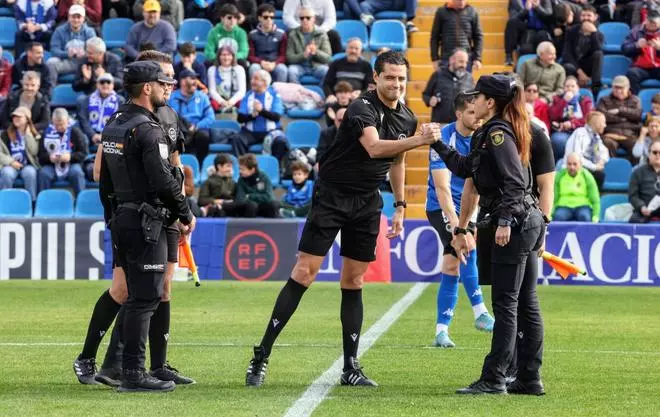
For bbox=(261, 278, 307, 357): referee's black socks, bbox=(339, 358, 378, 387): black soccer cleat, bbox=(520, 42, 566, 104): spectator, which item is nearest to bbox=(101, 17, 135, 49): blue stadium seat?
bbox=(520, 42, 566, 104): spectator

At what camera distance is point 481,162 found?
9203 mm

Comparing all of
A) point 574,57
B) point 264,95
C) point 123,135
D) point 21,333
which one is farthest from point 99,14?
point 123,135

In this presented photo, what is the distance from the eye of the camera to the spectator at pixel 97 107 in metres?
22.6

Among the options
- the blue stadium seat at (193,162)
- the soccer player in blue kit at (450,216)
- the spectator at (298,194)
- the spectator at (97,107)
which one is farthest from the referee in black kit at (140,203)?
the spectator at (97,107)

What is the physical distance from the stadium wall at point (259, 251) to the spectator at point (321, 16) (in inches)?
206

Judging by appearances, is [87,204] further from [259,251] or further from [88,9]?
[88,9]

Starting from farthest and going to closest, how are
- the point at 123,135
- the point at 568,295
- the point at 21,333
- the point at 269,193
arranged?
1. the point at 269,193
2. the point at 568,295
3. the point at 21,333
4. the point at 123,135

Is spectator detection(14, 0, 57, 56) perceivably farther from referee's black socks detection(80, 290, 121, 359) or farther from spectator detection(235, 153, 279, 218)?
referee's black socks detection(80, 290, 121, 359)

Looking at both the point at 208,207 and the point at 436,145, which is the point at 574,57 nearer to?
the point at 208,207

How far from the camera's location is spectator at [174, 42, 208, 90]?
75.2 feet

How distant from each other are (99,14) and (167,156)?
16785 mm

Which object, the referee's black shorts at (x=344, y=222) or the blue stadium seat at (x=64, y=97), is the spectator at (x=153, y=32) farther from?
the referee's black shorts at (x=344, y=222)

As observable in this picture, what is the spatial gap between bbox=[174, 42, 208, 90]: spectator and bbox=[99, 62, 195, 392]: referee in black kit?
1364 centimetres

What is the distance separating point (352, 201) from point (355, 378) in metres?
1.23
